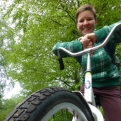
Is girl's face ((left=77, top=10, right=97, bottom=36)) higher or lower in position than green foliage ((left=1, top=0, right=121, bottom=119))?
lower

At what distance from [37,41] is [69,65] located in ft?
3.55

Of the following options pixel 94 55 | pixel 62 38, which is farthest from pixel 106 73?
pixel 62 38

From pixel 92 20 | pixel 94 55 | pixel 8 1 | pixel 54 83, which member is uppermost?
pixel 8 1

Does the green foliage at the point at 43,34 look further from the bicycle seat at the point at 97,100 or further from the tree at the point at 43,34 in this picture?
the bicycle seat at the point at 97,100

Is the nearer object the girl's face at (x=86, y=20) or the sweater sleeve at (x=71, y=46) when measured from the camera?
the sweater sleeve at (x=71, y=46)

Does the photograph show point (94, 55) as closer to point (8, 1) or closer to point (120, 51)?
point (120, 51)

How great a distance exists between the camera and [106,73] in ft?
6.93

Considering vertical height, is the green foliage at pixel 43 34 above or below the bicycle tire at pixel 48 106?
above

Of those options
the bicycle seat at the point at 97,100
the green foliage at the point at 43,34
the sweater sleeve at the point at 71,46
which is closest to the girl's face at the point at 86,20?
the sweater sleeve at the point at 71,46

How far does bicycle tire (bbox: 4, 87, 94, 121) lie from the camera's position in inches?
44.5

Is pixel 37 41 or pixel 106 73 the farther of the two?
pixel 37 41

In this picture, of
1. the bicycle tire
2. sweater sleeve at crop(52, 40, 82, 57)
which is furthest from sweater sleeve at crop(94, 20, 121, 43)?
the bicycle tire

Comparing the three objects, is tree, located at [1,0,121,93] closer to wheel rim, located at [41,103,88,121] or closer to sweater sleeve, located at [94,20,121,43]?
sweater sleeve, located at [94,20,121,43]

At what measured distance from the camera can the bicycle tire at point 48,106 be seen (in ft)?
3.71
